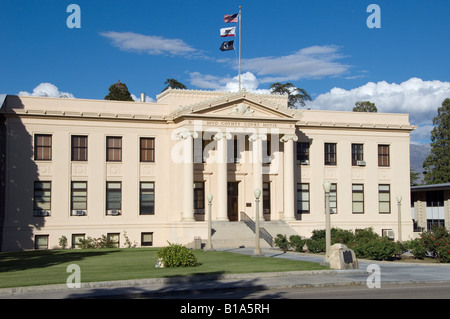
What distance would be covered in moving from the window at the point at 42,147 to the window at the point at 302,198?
1963 centimetres

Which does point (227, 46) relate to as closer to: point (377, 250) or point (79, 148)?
point (79, 148)

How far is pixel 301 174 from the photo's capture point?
5038cm

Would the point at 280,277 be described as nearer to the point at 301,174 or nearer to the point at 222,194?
the point at 222,194

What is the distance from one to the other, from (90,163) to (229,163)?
10.5 metres

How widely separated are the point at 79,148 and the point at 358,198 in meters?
23.1

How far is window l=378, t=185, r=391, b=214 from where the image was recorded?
5234cm

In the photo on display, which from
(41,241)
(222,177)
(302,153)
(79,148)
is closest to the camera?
(41,241)

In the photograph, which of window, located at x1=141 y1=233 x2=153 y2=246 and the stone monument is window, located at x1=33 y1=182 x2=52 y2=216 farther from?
the stone monument

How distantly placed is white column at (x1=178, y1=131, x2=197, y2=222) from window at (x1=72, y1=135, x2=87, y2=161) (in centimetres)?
724

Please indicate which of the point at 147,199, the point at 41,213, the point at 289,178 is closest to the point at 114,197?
the point at 147,199

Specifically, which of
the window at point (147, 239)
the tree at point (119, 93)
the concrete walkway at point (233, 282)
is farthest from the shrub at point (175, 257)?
the tree at point (119, 93)

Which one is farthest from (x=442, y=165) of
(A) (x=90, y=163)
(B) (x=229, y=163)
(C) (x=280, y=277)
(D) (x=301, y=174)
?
(C) (x=280, y=277)

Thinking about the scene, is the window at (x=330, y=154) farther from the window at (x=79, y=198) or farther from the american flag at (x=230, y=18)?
the window at (x=79, y=198)

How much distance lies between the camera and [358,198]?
170 feet
